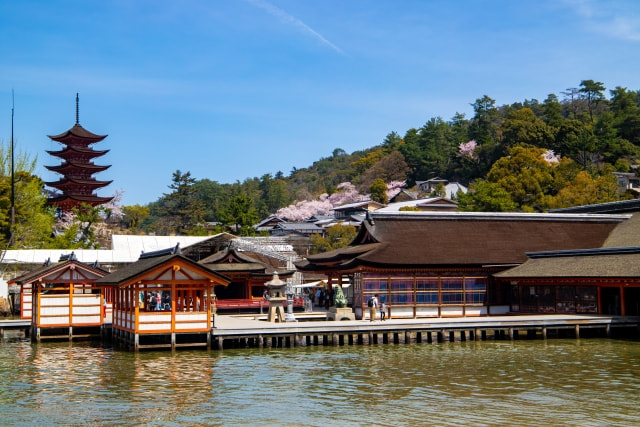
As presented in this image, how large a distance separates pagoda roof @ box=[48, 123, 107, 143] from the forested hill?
479 inches

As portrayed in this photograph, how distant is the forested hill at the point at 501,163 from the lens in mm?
70812

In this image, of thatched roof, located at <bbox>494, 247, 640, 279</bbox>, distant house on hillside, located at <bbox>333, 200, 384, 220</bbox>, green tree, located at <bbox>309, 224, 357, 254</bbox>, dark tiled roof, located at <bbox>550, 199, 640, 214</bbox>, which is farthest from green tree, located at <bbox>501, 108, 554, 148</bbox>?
thatched roof, located at <bbox>494, 247, 640, 279</bbox>

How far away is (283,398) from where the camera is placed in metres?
19.7


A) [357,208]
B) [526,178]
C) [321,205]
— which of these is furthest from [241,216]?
[321,205]

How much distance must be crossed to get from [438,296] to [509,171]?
4047cm

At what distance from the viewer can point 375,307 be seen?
34.8m

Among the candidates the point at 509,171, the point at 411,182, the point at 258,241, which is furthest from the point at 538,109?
the point at 258,241

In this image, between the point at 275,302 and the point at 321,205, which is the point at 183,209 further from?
the point at 275,302

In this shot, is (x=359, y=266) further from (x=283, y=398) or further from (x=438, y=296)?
(x=283, y=398)

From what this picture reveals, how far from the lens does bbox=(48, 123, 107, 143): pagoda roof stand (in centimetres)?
8200

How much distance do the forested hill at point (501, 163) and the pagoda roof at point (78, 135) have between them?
479 inches

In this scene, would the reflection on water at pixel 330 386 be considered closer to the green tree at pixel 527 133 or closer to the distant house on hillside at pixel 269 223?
the green tree at pixel 527 133

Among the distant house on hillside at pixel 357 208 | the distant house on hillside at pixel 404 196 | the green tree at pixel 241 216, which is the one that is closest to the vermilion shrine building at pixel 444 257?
the green tree at pixel 241 216

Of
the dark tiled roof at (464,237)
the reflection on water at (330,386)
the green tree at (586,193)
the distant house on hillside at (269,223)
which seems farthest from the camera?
the distant house on hillside at (269,223)
